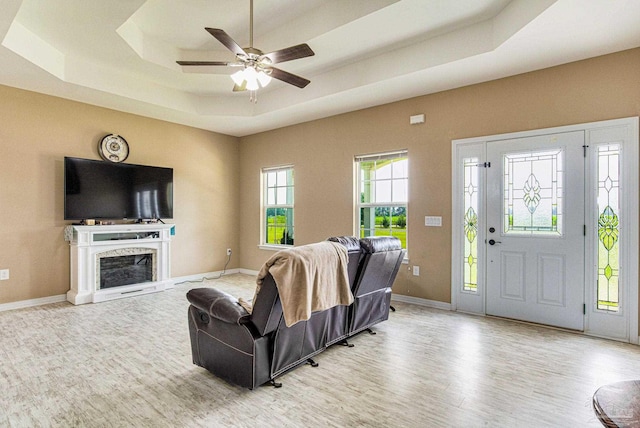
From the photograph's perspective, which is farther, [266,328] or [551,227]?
[551,227]

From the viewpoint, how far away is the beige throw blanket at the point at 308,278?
2.26 meters

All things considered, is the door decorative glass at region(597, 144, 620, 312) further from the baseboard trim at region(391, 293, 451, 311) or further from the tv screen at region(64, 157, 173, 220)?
the tv screen at region(64, 157, 173, 220)

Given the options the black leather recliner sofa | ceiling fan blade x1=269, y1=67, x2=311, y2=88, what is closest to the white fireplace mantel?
the black leather recliner sofa

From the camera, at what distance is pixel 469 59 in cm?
363

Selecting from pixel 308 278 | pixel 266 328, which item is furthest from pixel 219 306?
pixel 308 278

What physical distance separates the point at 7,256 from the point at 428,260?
555cm

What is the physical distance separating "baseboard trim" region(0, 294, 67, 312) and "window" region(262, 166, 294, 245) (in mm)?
3330

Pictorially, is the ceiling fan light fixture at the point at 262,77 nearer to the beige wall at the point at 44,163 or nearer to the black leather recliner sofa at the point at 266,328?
the black leather recliner sofa at the point at 266,328

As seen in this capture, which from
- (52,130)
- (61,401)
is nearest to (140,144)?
(52,130)

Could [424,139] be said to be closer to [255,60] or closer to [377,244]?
[377,244]

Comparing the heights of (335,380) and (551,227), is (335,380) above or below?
below

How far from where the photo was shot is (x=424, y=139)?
475 cm

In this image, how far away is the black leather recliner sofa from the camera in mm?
2312

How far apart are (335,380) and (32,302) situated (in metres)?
4.48
